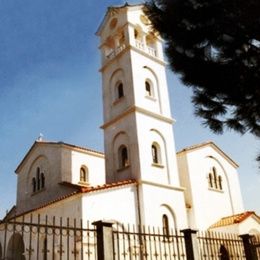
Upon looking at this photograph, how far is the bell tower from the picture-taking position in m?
20.0

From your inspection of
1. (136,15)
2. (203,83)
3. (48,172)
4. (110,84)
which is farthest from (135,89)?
(203,83)

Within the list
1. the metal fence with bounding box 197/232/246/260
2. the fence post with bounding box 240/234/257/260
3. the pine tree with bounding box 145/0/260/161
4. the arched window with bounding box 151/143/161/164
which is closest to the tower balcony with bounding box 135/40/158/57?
the arched window with bounding box 151/143/161/164

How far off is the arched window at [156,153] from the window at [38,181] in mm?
8021

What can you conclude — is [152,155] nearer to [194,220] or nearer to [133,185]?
[133,185]

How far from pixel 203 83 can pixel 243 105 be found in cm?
88

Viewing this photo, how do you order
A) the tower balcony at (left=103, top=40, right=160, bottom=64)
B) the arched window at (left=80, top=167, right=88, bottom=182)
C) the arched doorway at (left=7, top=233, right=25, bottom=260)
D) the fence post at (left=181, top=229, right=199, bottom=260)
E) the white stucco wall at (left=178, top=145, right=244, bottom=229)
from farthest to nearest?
the arched window at (left=80, top=167, right=88, bottom=182)
the white stucco wall at (left=178, top=145, right=244, bottom=229)
the tower balcony at (left=103, top=40, right=160, bottom=64)
the arched doorway at (left=7, top=233, right=25, bottom=260)
the fence post at (left=181, top=229, right=199, bottom=260)

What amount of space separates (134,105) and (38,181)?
906cm

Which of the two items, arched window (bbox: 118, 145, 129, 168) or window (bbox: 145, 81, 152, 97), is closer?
arched window (bbox: 118, 145, 129, 168)

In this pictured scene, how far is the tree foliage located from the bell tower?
11671 millimetres

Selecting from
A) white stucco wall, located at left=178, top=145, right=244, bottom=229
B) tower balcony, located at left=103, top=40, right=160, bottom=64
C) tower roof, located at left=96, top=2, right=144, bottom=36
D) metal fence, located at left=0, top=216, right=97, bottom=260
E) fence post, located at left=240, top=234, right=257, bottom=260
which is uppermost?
tower roof, located at left=96, top=2, right=144, bottom=36

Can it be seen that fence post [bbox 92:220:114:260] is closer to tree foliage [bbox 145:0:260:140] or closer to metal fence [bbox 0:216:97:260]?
metal fence [bbox 0:216:97:260]

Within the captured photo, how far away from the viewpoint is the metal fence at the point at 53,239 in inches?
283

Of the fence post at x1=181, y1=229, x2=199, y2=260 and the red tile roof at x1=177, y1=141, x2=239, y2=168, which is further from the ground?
the red tile roof at x1=177, y1=141, x2=239, y2=168

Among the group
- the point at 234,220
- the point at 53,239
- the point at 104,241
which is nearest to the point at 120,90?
the point at 234,220
